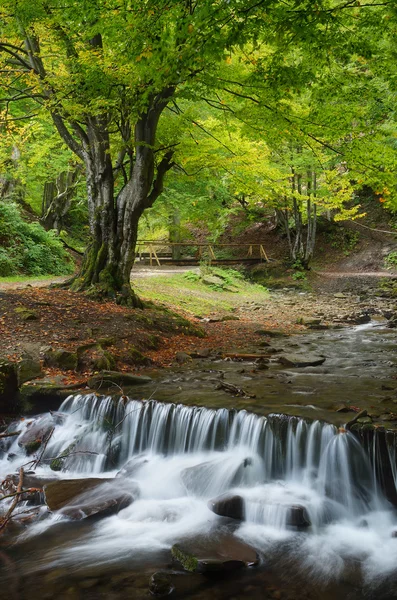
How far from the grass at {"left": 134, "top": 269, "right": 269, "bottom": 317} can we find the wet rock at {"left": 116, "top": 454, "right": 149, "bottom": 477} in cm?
836

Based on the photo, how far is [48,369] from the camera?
7.91m

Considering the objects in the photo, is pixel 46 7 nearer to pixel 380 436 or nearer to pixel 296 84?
pixel 296 84

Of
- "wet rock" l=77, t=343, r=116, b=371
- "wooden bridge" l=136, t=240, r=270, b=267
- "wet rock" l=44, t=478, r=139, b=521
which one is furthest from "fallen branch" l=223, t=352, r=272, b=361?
"wooden bridge" l=136, t=240, r=270, b=267

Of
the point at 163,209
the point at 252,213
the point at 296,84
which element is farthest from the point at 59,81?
the point at 252,213

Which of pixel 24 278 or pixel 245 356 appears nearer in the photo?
pixel 245 356

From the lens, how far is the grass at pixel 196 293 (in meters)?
16.2

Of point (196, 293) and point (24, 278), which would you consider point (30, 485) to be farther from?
point (196, 293)

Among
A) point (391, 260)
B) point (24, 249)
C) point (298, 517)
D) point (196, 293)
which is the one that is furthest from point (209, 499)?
point (391, 260)

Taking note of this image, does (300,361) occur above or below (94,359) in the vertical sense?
below

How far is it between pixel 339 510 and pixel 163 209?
2301 cm

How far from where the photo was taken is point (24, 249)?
1842 cm

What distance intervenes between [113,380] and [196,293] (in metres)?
12.2

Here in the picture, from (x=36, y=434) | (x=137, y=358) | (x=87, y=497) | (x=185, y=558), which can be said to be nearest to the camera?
(x=185, y=558)

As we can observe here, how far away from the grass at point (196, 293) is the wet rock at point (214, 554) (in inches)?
408
